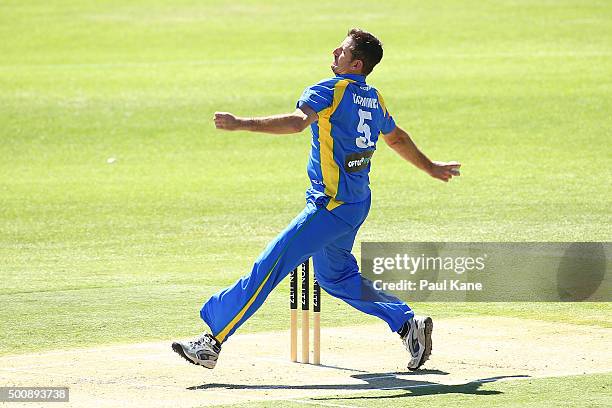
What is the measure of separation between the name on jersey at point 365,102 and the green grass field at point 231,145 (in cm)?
262

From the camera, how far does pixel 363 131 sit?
28.0 feet

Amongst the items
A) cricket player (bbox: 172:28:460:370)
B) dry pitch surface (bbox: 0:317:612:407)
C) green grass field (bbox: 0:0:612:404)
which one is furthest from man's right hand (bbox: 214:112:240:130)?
green grass field (bbox: 0:0:612:404)

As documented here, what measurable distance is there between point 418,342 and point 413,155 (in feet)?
4.22

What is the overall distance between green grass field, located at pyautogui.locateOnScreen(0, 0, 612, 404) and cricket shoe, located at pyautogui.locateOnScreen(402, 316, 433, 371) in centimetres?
210

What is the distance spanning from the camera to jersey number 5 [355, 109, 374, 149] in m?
8.52

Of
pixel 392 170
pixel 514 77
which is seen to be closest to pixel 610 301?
pixel 392 170

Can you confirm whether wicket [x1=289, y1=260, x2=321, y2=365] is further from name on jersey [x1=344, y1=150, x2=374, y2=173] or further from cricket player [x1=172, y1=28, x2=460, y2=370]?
name on jersey [x1=344, y1=150, x2=374, y2=173]

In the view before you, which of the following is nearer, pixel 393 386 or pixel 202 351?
pixel 393 386

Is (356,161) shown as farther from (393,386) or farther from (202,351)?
(202,351)

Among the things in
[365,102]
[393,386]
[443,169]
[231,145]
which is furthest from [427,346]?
[231,145]

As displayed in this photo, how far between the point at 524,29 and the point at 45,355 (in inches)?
1202

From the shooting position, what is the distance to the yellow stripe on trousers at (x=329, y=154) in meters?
8.41

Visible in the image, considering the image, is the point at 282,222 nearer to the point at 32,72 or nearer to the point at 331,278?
the point at 331,278

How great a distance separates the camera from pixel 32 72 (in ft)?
109
